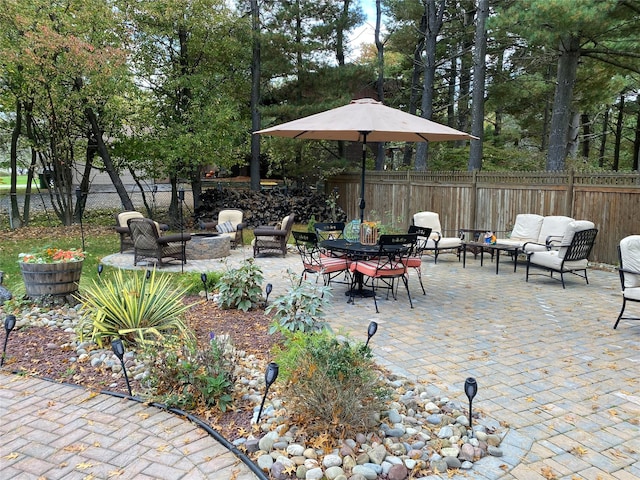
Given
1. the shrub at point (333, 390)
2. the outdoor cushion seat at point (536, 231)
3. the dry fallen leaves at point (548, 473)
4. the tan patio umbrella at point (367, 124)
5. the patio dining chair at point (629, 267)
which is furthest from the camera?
the outdoor cushion seat at point (536, 231)

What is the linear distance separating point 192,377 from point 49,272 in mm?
2900

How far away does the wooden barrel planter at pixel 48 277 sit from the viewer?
16.2 feet

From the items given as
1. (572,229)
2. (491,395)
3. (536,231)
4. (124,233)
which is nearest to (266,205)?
(124,233)

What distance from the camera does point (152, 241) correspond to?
766cm

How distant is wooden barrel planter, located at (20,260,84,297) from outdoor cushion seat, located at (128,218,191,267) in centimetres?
249

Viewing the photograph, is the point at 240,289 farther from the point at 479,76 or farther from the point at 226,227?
the point at 479,76

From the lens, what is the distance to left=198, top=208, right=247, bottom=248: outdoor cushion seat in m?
9.71

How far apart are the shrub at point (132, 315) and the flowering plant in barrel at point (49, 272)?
0.94 meters

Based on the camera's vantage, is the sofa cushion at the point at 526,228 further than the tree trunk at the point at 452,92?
No

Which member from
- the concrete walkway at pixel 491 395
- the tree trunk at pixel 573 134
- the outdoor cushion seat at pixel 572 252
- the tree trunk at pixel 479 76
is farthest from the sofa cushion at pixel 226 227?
the tree trunk at pixel 573 134

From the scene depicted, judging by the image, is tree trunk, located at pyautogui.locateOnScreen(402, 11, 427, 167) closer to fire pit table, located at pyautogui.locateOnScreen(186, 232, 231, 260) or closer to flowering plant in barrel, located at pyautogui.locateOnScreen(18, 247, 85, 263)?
fire pit table, located at pyautogui.locateOnScreen(186, 232, 231, 260)

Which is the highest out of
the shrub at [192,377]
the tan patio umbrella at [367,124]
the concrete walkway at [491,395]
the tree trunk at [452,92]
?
the tree trunk at [452,92]

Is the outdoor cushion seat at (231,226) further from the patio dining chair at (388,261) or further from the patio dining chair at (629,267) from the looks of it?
the patio dining chair at (629,267)

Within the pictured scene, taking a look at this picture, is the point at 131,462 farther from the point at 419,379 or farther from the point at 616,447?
the point at 616,447
